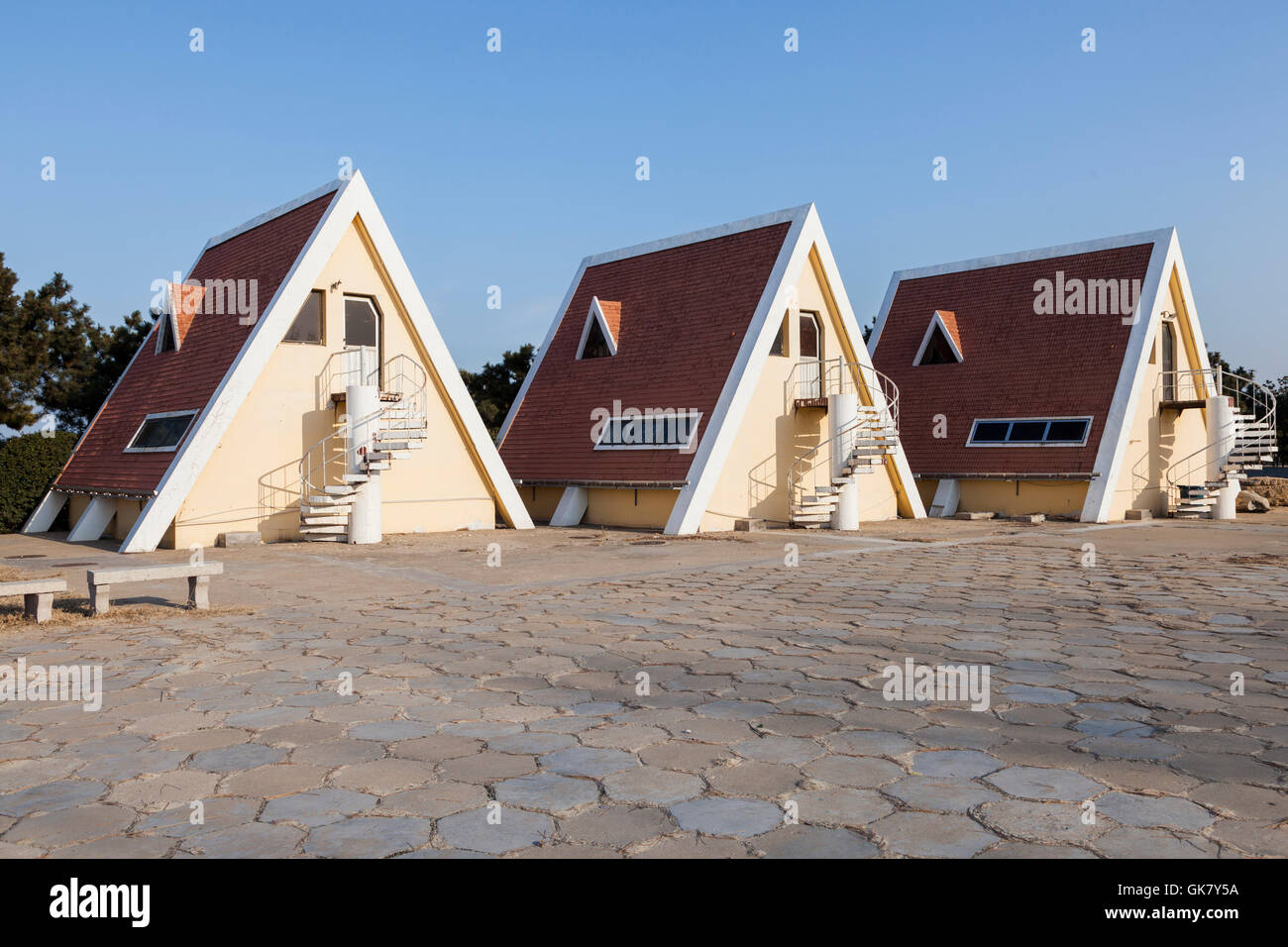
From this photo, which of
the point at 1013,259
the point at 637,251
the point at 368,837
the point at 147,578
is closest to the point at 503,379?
the point at 637,251

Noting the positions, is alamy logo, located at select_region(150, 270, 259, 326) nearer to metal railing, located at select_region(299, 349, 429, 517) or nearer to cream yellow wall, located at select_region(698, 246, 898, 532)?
metal railing, located at select_region(299, 349, 429, 517)

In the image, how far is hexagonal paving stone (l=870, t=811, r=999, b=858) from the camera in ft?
12.9

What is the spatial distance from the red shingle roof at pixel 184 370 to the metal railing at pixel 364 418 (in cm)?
218

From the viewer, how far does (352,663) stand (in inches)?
300

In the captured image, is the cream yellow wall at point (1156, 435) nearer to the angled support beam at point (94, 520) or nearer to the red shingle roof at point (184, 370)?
the red shingle roof at point (184, 370)

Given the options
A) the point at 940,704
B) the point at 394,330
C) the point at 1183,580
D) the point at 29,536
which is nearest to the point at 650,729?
the point at 940,704

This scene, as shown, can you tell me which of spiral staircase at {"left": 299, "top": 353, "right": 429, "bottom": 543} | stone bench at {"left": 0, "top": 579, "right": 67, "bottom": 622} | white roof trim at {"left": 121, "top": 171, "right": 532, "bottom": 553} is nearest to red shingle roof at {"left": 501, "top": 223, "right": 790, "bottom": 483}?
white roof trim at {"left": 121, "top": 171, "right": 532, "bottom": 553}

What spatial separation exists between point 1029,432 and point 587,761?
25.8m

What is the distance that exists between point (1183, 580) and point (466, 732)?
1056 centimetres

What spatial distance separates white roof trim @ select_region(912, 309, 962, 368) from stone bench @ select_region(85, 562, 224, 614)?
2536 centimetres

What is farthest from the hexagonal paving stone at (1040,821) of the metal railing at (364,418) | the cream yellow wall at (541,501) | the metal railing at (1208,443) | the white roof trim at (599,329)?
the metal railing at (1208,443)

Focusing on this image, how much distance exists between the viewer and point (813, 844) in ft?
13.2
